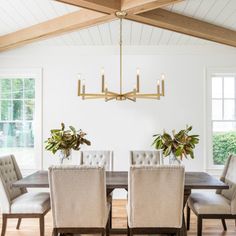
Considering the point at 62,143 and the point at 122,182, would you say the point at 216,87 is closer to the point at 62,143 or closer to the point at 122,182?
the point at 122,182

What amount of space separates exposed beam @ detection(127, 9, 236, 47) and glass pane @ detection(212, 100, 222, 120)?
43.5 inches

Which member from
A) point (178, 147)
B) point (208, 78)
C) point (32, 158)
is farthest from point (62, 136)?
point (208, 78)

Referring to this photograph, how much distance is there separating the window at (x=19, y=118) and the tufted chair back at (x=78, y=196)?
261cm

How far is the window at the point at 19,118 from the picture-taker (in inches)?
202

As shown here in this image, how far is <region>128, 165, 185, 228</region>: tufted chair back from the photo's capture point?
2.62 meters

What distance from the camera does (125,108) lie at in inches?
199

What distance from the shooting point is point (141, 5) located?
3008 millimetres

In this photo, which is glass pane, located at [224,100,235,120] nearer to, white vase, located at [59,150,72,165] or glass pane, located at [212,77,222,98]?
glass pane, located at [212,77,222,98]

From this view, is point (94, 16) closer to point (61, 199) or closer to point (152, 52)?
point (152, 52)

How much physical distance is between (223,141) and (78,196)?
3.37 meters

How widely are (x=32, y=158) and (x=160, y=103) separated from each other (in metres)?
2.61

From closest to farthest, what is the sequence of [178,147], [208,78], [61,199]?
[61,199], [178,147], [208,78]

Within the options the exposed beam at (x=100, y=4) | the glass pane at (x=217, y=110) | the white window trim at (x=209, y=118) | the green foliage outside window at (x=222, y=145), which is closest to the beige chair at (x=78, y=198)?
the exposed beam at (x=100, y=4)

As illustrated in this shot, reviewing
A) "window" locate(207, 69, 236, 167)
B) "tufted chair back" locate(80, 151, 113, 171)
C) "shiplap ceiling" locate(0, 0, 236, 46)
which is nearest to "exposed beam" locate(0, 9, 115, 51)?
"shiplap ceiling" locate(0, 0, 236, 46)
